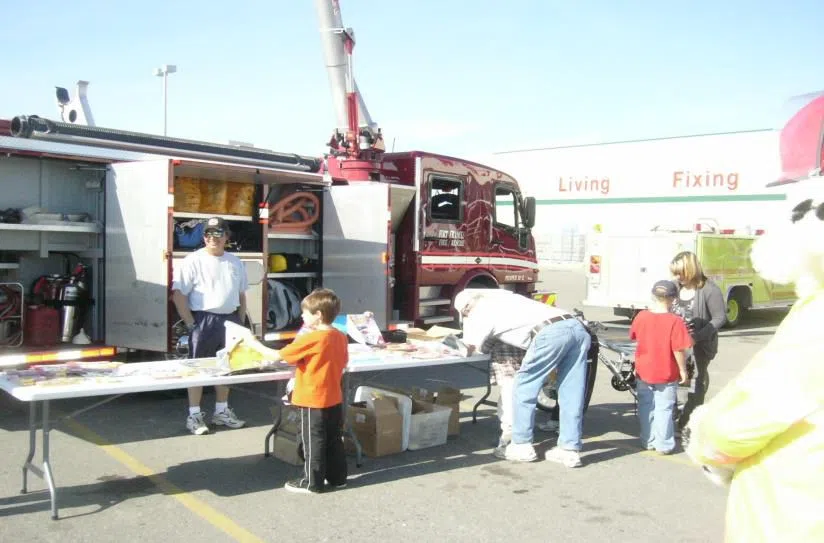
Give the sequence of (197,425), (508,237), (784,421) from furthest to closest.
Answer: (508,237) < (197,425) < (784,421)

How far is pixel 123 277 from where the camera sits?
7812 millimetres

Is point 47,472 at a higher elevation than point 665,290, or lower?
lower

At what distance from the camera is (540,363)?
5992 millimetres

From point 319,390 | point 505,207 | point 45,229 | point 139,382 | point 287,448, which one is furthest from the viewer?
point 505,207

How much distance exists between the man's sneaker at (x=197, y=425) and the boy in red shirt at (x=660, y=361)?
11.8 ft

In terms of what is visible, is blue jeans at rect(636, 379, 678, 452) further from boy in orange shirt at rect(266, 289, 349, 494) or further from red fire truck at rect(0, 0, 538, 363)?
red fire truck at rect(0, 0, 538, 363)

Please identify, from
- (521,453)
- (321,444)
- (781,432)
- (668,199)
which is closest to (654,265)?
(521,453)

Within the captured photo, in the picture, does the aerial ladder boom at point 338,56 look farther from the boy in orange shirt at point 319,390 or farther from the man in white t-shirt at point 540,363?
the boy in orange shirt at point 319,390

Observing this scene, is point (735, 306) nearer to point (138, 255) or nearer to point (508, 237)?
point (508, 237)

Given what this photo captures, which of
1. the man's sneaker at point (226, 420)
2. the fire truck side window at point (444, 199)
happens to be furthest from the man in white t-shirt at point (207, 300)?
the fire truck side window at point (444, 199)

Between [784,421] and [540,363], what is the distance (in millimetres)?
4242

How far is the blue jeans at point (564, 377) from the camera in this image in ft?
19.6

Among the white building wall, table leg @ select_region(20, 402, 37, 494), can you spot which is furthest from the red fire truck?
the white building wall

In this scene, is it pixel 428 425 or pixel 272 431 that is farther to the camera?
pixel 428 425
